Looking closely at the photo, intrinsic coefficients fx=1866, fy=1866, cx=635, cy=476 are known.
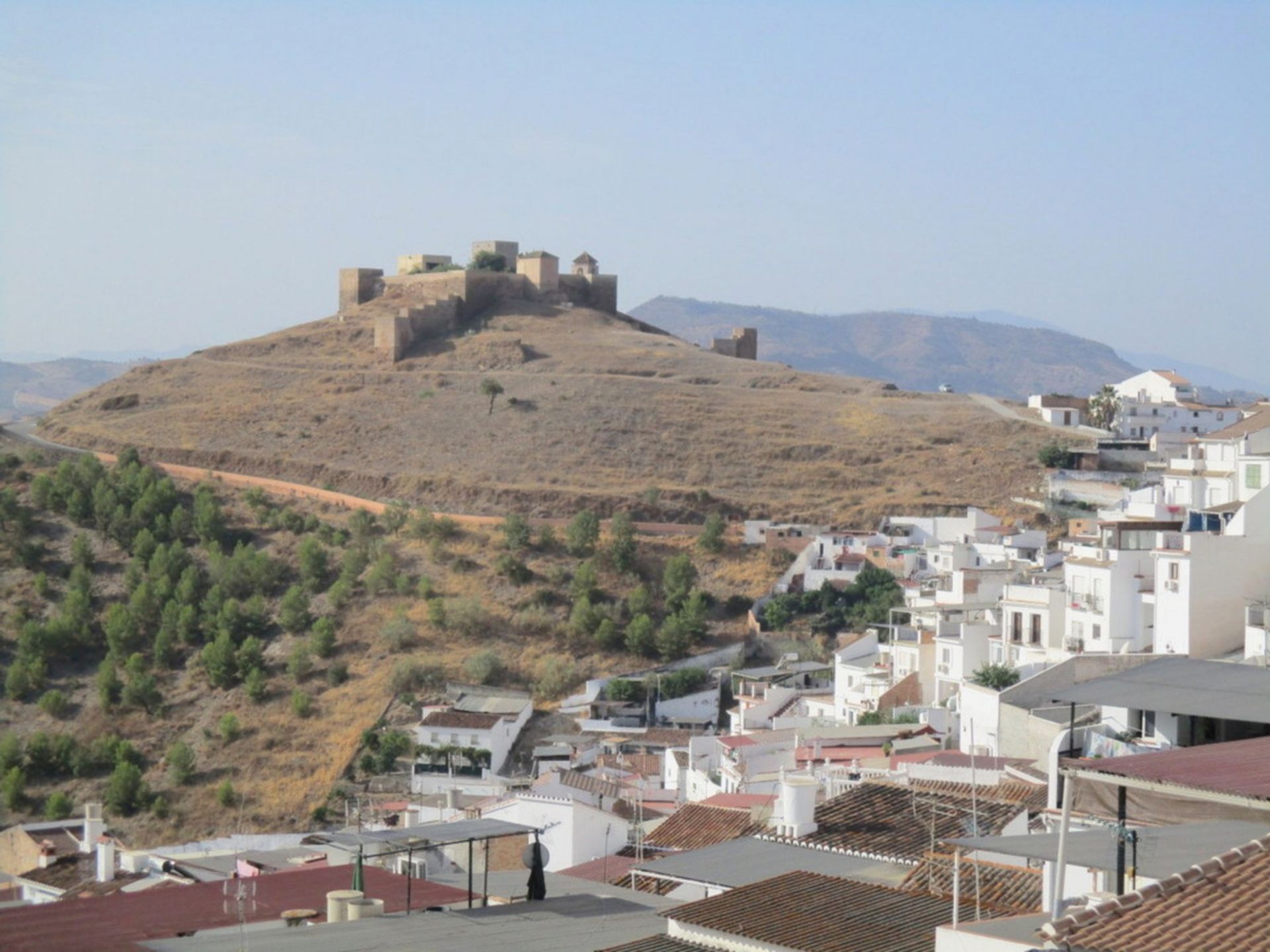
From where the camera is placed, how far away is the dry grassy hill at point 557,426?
152 ft

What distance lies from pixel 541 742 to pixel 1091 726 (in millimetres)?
18378

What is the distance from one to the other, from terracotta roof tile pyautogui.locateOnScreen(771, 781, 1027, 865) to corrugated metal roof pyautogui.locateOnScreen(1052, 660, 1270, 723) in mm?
949

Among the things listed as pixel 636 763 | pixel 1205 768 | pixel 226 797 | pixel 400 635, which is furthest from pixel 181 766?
pixel 1205 768

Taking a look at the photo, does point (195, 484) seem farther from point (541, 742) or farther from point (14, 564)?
point (541, 742)

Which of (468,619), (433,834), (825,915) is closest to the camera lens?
(825,915)

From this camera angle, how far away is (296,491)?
48.3m

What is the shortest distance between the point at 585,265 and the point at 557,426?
18432 mm

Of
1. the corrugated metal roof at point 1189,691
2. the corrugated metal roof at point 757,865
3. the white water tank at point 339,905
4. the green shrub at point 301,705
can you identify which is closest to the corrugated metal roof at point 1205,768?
the corrugated metal roof at point 757,865

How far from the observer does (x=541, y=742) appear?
31703mm

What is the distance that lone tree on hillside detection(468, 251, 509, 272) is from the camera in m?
64.6

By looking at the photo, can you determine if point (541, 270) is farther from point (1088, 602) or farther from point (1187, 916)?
point (1187, 916)

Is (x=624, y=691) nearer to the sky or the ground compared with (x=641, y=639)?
nearer to the ground

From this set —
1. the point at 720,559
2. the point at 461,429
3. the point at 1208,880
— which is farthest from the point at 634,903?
the point at 461,429

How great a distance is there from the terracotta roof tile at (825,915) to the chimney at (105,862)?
24.0 feet
